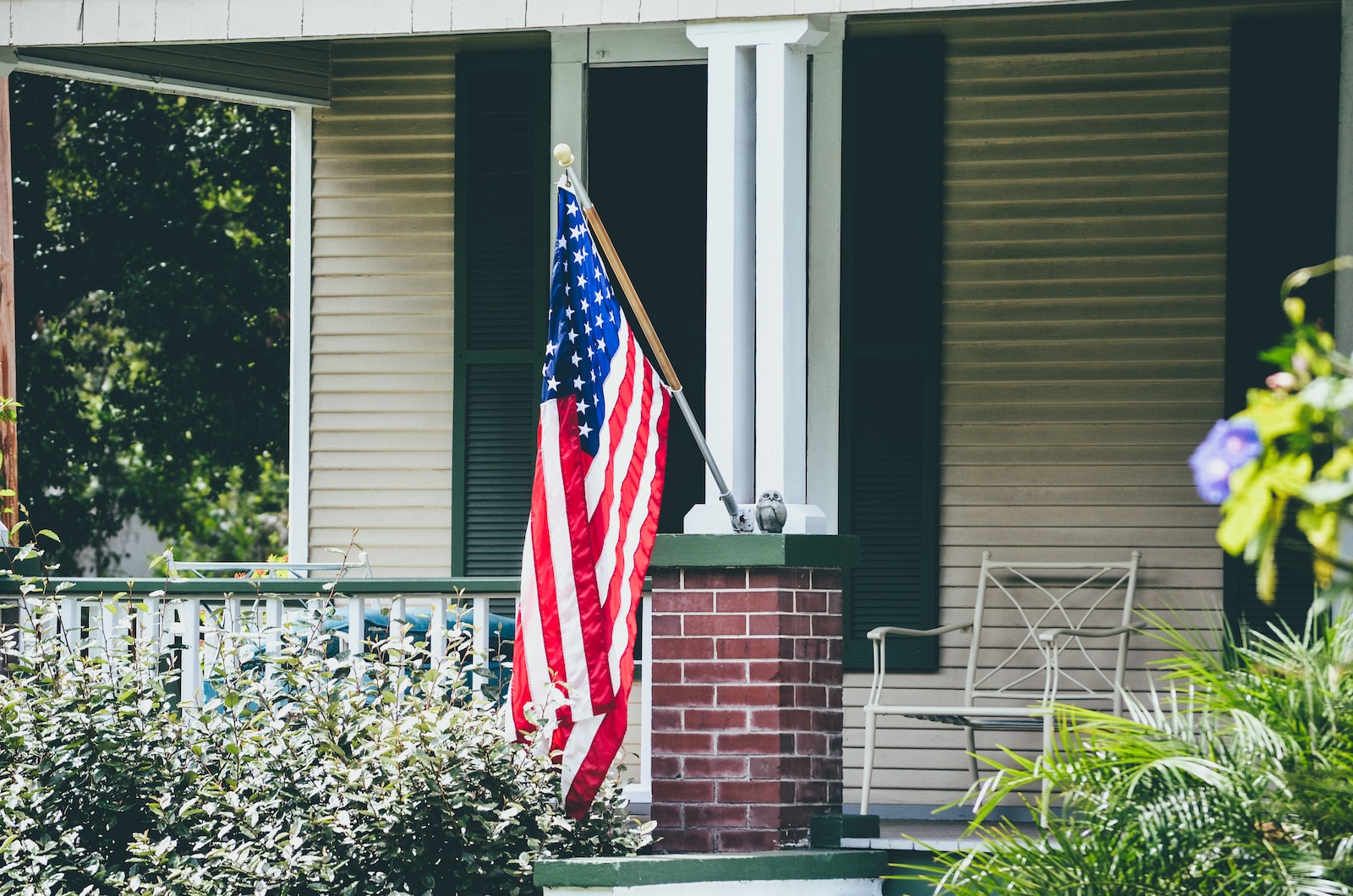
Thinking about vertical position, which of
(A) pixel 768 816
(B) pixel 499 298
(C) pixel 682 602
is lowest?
(A) pixel 768 816

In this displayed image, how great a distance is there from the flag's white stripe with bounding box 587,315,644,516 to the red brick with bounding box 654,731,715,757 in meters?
0.84

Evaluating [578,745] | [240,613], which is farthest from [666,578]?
[240,613]

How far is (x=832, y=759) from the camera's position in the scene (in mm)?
5883

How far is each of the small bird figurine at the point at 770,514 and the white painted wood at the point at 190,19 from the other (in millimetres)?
2693

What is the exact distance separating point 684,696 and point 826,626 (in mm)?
538

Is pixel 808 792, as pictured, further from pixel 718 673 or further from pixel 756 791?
pixel 718 673

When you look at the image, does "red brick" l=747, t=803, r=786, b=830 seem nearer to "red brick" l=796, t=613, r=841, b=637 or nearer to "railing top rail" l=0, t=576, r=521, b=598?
"red brick" l=796, t=613, r=841, b=637

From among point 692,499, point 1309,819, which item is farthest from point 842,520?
point 1309,819

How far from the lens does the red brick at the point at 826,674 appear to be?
5840 mm

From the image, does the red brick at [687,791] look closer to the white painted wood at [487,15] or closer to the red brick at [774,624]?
the red brick at [774,624]

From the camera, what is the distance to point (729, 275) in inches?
234

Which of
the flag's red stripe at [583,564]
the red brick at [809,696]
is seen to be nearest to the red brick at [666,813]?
the red brick at [809,696]

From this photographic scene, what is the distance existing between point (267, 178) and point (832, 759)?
417 inches

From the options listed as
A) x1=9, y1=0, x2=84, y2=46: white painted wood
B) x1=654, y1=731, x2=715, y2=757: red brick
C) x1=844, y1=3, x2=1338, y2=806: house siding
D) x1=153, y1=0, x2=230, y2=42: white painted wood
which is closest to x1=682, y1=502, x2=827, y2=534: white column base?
x1=654, y1=731, x2=715, y2=757: red brick
